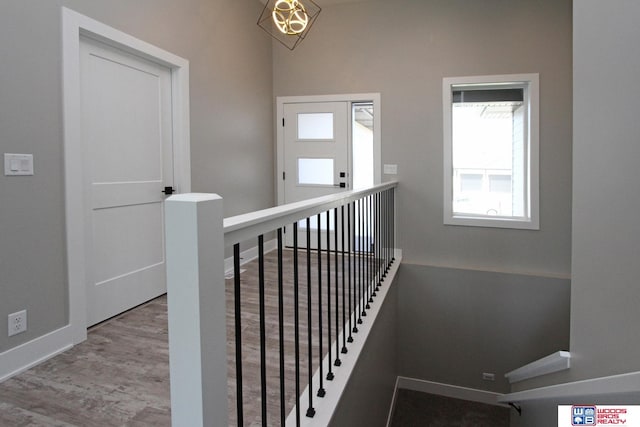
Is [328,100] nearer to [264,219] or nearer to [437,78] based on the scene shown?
[437,78]

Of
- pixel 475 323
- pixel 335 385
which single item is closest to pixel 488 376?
pixel 475 323

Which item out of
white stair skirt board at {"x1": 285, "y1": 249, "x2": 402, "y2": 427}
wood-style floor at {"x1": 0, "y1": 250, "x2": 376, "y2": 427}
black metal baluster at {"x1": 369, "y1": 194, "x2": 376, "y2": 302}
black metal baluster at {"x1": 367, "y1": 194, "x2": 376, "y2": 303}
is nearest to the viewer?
white stair skirt board at {"x1": 285, "y1": 249, "x2": 402, "y2": 427}

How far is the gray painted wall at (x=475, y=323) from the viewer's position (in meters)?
4.11

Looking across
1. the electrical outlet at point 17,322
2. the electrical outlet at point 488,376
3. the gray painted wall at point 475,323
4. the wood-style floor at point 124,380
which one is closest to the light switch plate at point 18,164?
the electrical outlet at point 17,322

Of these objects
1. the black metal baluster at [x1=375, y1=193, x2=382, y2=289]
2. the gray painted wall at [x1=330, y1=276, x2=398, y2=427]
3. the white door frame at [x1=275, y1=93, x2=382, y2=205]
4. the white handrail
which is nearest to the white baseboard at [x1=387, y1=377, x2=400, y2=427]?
the gray painted wall at [x1=330, y1=276, x2=398, y2=427]

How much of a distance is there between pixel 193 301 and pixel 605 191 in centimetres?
→ 160

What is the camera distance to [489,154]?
4.38 meters

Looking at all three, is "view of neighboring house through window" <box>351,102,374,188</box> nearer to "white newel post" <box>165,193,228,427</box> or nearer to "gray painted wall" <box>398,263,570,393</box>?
"gray painted wall" <box>398,263,570,393</box>

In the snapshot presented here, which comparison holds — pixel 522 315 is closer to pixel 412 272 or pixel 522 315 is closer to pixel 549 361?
pixel 412 272

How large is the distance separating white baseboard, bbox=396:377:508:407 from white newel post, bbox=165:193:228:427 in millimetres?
4168

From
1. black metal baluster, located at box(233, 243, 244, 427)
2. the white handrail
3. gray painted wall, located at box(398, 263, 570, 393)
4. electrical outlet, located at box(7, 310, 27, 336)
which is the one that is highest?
the white handrail

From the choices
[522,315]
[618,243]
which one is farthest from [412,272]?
[618,243]

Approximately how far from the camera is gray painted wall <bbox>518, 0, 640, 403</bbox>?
4.44 ft

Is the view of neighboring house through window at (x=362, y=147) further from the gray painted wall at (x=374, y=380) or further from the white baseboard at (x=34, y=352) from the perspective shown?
the white baseboard at (x=34, y=352)
